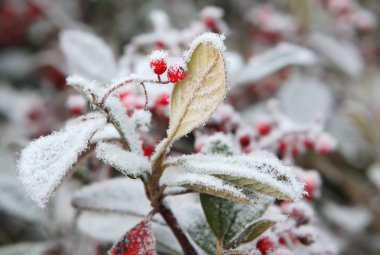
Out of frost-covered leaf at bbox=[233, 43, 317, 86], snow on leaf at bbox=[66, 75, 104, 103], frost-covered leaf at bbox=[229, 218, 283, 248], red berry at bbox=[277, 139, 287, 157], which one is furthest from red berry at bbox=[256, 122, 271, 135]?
snow on leaf at bbox=[66, 75, 104, 103]

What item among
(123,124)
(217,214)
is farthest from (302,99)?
(123,124)

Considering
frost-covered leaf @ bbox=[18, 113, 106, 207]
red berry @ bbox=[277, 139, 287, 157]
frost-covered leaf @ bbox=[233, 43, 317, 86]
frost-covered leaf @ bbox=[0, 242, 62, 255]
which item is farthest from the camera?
frost-covered leaf @ bbox=[233, 43, 317, 86]

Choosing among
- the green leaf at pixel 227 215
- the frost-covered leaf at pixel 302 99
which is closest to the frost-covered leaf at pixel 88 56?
the green leaf at pixel 227 215

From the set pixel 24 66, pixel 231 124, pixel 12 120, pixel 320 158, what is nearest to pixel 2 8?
pixel 24 66

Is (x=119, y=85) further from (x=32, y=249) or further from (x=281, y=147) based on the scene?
(x=32, y=249)

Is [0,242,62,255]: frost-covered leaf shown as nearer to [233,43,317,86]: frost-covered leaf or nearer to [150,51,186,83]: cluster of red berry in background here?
[233,43,317,86]: frost-covered leaf

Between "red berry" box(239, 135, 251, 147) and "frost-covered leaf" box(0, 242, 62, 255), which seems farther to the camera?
"frost-covered leaf" box(0, 242, 62, 255)

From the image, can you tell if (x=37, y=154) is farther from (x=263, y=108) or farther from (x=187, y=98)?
(x=263, y=108)
